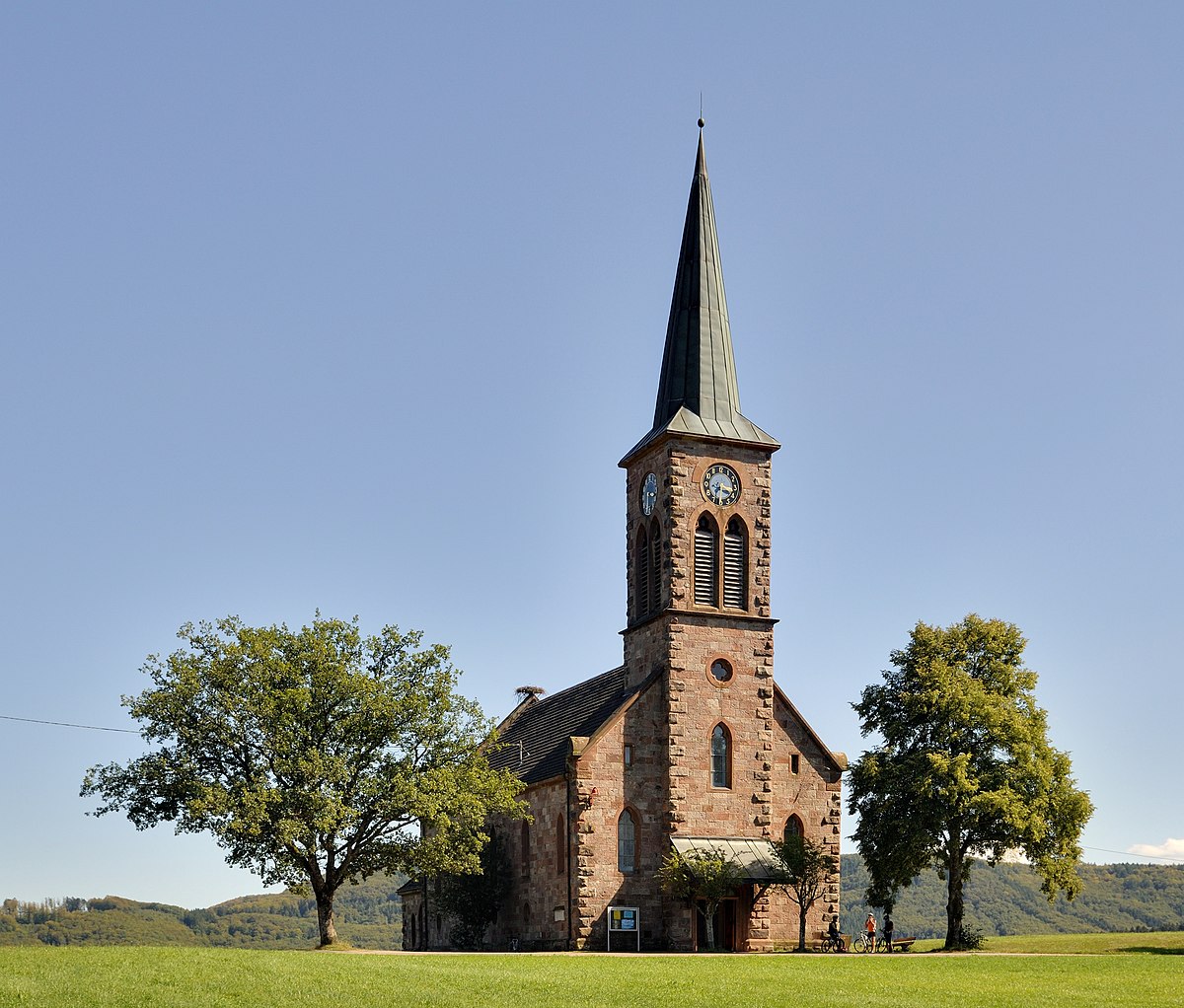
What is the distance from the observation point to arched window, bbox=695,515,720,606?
2226 inches

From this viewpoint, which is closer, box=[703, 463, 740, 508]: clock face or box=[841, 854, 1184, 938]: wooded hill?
box=[703, 463, 740, 508]: clock face

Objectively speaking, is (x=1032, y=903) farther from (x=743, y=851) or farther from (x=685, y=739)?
(x=685, y=739)

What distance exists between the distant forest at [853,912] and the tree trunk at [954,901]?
2127 inches

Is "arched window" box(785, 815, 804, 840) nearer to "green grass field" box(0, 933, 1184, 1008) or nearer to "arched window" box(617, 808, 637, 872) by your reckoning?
"arched window" box(617, 808, 637, 872)

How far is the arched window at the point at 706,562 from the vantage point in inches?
2226

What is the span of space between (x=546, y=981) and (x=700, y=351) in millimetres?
33570

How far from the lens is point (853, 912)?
125m

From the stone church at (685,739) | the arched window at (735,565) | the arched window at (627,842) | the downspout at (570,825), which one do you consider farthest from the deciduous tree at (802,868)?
the arched window at (735,565)

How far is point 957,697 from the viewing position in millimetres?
53844

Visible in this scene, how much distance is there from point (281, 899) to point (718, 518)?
11093cm

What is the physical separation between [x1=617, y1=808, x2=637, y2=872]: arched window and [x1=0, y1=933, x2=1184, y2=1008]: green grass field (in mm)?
10857

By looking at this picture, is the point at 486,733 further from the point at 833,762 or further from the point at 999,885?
the point at 999,885

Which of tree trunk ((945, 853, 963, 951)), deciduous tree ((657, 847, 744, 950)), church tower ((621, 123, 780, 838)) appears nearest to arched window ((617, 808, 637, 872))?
church tower ((621, 123, 780, 838))

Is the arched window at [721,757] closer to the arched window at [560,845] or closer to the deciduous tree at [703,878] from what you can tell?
the deciduous tree at [703,878]
